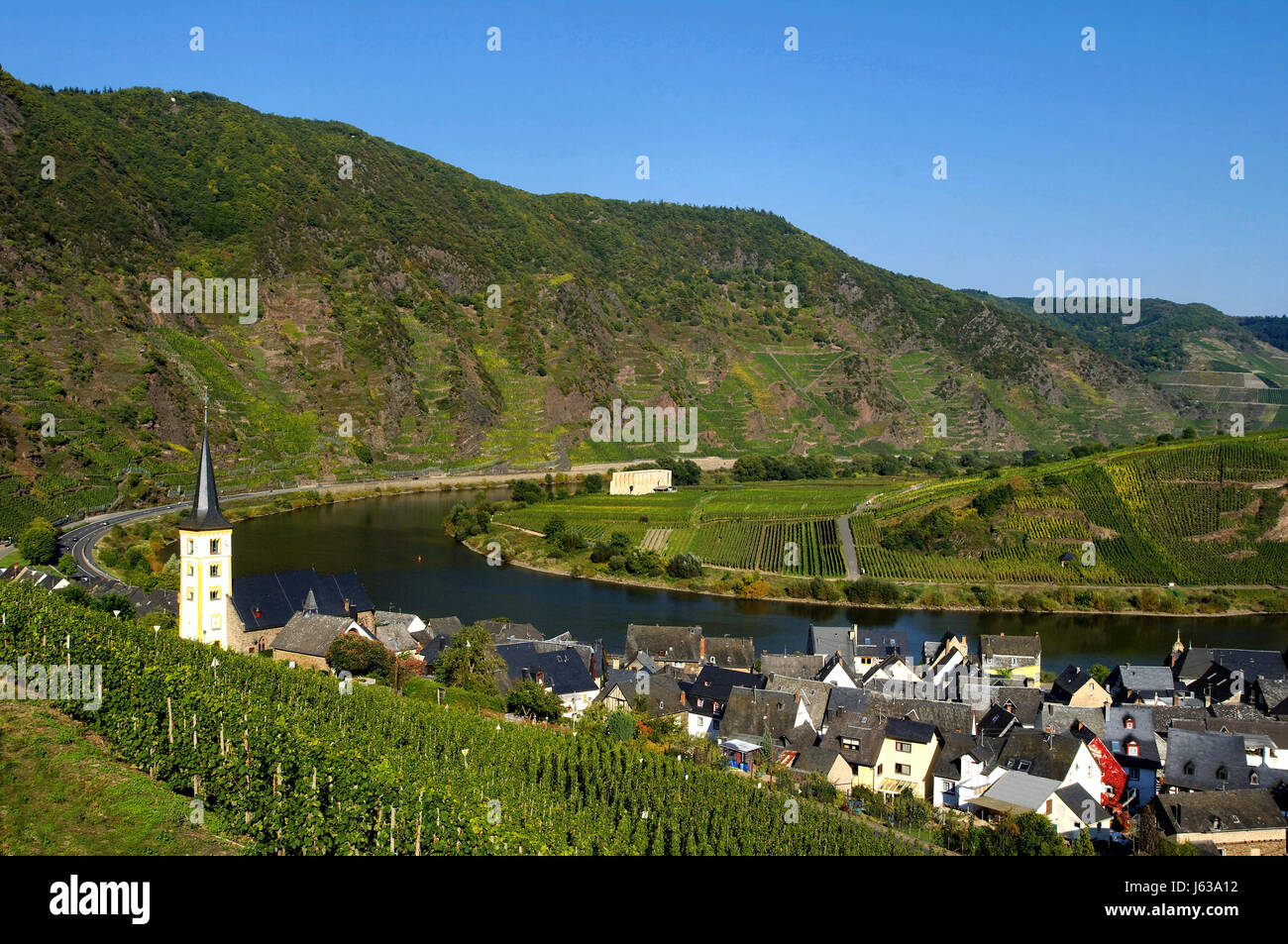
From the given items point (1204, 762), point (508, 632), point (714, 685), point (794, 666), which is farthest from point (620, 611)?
point (1204, 762)

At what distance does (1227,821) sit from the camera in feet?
81.5

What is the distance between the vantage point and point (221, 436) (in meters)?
91.7

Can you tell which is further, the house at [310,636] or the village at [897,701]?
the house at [310,636]

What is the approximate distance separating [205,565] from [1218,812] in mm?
28296

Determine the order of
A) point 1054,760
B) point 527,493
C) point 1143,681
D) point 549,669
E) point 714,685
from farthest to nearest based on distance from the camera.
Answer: point 527,493 → point 1143,681 → point 549,669 → point 714,685 → point 1054,760

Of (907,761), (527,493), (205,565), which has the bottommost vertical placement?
(907,761)

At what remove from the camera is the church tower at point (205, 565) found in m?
33.1

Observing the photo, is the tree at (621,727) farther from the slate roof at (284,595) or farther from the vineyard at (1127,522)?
the vineyard at (1127,522)

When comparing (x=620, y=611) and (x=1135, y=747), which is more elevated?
(x=1135, y=747)

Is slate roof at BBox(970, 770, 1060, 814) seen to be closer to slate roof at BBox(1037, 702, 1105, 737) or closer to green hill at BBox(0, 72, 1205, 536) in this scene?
slate roof at BBox(1037, 702, 1105, 737)

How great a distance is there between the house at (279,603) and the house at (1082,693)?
24.1 m

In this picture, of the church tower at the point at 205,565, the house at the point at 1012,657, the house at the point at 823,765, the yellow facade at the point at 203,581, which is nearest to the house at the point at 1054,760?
the house at the point at 823,765

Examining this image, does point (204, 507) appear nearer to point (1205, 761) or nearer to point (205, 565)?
point (205, 565)

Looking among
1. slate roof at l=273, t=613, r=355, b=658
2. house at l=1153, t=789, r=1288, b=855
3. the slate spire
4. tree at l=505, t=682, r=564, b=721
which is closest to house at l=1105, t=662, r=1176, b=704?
house at l=1153, t=789, r=1288, b=855
